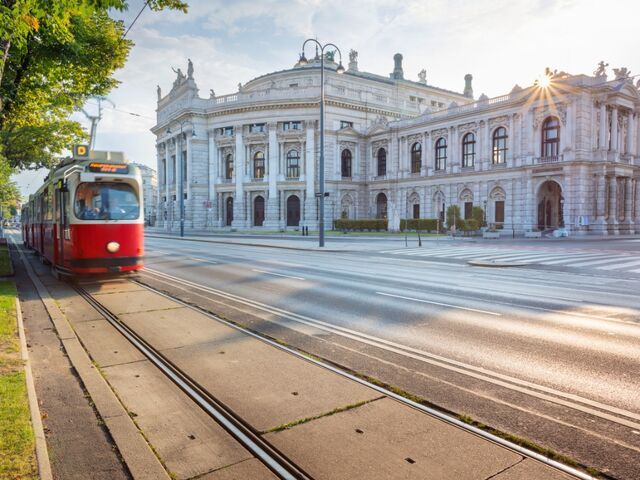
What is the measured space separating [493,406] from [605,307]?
6588 mm

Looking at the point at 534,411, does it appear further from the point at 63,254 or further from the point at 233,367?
the point at 63,254

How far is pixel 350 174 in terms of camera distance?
6156cm

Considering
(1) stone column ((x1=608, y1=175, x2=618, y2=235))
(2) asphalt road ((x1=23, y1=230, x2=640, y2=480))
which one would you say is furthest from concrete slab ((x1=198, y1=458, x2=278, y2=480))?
(1) stone column ((x1=608, y1=175, x2=618, y2=235))

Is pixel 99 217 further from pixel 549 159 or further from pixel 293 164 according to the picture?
pixel 293 164

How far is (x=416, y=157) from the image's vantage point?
5588cm

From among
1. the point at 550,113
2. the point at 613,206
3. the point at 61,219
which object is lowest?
the point at 61,219

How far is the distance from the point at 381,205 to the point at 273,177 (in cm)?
1548

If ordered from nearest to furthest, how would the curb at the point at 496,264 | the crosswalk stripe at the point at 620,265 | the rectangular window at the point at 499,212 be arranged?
the crosswalk stripe at the point at 620,265 < the curb at the point at 496,264 < the rectangular window at the point at 499,212

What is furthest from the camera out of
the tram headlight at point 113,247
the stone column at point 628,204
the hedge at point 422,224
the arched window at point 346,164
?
the arched window at point 346,164

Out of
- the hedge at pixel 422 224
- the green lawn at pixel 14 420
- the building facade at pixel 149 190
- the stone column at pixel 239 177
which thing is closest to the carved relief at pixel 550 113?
the hedge at pixel 422 224

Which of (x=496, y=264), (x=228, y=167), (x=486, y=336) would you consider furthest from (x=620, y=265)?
(x=228, y=167)

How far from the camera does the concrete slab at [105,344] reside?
5.97m

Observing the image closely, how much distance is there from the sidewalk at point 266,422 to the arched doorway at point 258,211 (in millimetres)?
56395

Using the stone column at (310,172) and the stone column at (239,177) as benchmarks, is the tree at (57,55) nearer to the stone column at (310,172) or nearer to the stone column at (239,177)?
the stone column at (310,172)
